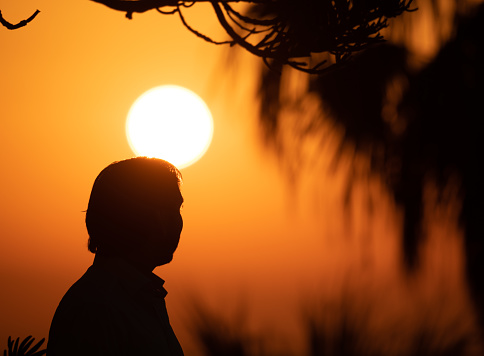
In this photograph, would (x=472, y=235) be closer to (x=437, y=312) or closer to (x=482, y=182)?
(x=482, y=182)

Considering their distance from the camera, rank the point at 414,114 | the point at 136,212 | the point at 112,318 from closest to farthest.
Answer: the point at 112,318 < the point at 136,212 < the point at 414,114

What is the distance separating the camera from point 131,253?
7.09ft

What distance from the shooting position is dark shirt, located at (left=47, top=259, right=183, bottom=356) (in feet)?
6.29

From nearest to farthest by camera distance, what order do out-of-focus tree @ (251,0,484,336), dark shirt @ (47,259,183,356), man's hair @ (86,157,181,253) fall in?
dark shirt @ (47,259,183,356), man's hair @ (86,157,181,253), out-of-focus tree @ (251,0,484,336)

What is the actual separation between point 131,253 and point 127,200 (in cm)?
17

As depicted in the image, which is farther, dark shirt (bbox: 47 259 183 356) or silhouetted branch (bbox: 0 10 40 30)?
silhouetted branch (bbox: 0 10 40 30)

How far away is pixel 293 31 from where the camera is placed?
7.89 ft

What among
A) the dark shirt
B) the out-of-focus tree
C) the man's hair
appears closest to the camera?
the dark shirt

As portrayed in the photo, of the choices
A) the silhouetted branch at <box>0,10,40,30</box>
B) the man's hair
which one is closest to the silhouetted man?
the man's hair

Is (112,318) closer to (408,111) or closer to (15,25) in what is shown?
(15,25)

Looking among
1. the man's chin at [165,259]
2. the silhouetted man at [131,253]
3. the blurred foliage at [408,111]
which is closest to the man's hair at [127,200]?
the silhouetted man at [131,253]

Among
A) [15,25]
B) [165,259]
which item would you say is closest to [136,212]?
[165,259]

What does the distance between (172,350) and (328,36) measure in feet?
4.06

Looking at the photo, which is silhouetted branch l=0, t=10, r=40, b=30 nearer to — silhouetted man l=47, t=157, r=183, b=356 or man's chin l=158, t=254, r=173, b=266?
silhouetted man l=47, t=157, r=183, b=356
